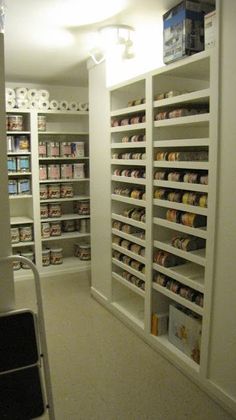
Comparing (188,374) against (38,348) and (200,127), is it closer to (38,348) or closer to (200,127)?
(38,348)

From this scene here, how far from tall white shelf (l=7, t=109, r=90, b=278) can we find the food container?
49mm

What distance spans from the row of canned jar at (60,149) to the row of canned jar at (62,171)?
12 centimetres

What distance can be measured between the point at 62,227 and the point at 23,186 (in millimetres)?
796

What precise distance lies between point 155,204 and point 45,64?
1.86 meters

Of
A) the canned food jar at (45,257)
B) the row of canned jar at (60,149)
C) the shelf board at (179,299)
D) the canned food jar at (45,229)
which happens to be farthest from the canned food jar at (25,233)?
the shelf board at (179,299)

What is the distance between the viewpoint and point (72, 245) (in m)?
4.99

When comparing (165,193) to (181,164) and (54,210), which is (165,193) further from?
(54,210)

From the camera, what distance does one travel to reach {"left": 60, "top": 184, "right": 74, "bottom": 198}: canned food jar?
15.0 feet

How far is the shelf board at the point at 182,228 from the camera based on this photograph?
7.24 ft

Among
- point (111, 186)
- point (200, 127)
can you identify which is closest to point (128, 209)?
point (111, 186)

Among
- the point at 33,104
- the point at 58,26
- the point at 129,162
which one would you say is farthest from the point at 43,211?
the point at 58,26

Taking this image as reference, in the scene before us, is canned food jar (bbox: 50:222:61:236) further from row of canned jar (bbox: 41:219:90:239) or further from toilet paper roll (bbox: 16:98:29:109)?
toilet paper roll (bbox: 16:98:29:109)

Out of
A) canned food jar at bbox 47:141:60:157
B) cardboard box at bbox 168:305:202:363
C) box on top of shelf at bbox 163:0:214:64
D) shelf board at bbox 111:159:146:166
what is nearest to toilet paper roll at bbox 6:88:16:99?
canned food jar at bbox 47:141:60:157

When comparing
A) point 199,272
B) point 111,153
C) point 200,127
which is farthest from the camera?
point 111,153
